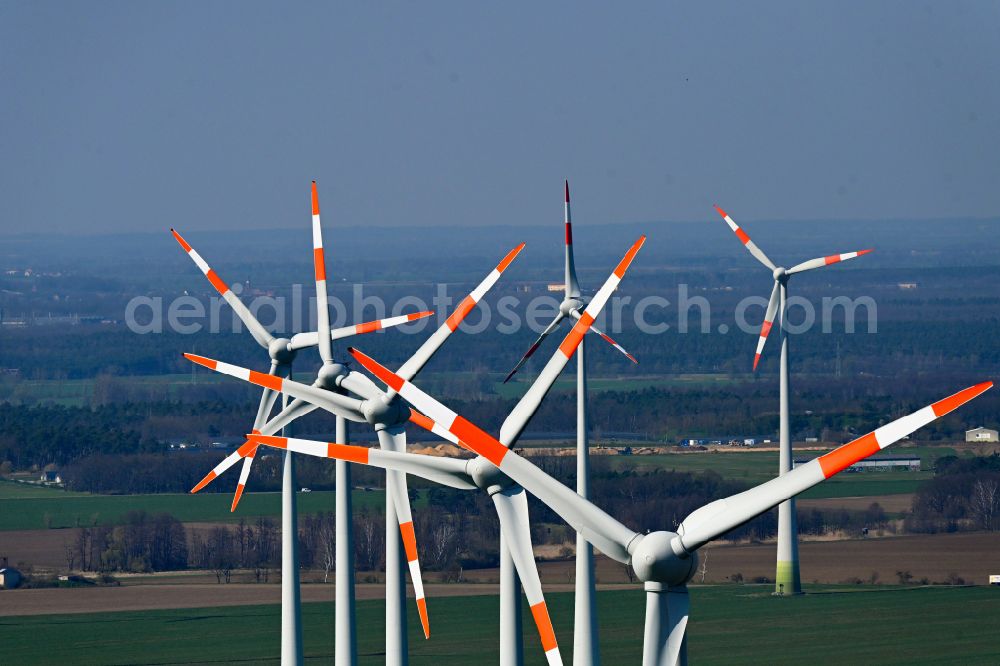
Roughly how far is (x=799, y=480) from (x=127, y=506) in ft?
375

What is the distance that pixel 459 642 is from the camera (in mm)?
72250

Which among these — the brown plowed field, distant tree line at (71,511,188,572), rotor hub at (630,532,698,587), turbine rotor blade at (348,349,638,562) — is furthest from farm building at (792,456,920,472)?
rotor hub at (630,532,698,587)

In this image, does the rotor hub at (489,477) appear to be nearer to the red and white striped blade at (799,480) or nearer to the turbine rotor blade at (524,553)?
the turbine rotor blade at (524,553)

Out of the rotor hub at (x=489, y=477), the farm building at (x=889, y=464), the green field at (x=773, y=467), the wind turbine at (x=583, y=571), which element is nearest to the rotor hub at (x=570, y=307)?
the wind turbine at (x=583, y=571)

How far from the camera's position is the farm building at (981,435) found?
16162 centimetres

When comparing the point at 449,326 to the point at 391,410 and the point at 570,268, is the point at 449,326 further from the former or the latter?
the point at 570,268

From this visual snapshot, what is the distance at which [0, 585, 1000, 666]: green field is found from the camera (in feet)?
226

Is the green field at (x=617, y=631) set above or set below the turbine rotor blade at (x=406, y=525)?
below

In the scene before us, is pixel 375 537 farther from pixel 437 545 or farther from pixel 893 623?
pixel 893 623

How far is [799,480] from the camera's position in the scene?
27.5 metres

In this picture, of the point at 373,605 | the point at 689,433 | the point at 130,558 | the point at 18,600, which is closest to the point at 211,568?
the point at 130,558

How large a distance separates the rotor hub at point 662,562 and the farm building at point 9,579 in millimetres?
76821

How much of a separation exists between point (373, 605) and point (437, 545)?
77.0 ft

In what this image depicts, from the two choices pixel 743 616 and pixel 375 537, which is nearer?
pixel 743 616
